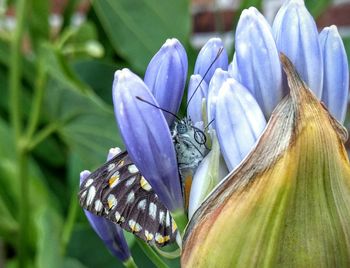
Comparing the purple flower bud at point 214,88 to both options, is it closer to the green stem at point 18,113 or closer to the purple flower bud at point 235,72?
the purple flower bud at point 235,72

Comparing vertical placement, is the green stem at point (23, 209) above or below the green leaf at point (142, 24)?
below

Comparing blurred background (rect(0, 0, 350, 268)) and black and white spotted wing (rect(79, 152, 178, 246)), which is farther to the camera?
blurred background (rect(0, 0, 350, 268))

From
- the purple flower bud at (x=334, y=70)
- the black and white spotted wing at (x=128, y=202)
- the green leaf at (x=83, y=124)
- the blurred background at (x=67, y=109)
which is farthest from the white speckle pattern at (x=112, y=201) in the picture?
the green leaf at (x=83, y=124)

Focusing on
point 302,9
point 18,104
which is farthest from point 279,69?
point 18,104

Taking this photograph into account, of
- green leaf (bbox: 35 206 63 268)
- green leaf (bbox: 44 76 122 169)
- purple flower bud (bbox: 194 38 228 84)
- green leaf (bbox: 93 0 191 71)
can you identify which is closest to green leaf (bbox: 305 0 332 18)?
green leaf (bbox: 93 0 191 71)

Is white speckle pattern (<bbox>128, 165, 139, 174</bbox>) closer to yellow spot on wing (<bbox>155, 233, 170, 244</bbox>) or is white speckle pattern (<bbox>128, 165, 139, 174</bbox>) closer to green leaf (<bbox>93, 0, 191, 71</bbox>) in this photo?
yellow spot on wing (<bbox>155, 233, 170, 244</bbox>)

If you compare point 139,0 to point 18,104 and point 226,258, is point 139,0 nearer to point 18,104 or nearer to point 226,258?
point 18,104
